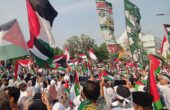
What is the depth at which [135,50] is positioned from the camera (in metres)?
15.0

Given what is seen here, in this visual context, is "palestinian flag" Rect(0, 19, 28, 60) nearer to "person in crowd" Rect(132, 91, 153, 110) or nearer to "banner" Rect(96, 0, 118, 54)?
"person in crowd" Rect(132, 91, 153, 110)

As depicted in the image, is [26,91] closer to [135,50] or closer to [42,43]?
[42,43]

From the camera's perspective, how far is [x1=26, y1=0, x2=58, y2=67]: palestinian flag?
770cm

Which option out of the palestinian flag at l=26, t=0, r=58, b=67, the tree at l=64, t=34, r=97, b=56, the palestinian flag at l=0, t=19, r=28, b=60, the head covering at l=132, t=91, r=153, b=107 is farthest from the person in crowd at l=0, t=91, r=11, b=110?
the tree at l=64, t=34, r=97, b=56

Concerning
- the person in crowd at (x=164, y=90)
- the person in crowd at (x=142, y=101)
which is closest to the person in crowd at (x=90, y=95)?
the person in crowd at (x=142, y=101)

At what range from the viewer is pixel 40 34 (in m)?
7.88

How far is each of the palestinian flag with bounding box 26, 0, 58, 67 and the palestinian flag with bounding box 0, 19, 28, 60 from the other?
23 centimetres

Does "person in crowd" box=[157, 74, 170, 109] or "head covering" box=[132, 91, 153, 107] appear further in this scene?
"person in crowd" box=[157, 74, 170, 109]

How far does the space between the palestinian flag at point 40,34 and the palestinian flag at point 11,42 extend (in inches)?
9.1

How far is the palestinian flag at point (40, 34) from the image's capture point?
770cm

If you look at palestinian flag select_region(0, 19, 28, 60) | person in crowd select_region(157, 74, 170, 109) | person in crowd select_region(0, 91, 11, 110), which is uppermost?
palestinian flag select_region(0, 19, 28, 60)

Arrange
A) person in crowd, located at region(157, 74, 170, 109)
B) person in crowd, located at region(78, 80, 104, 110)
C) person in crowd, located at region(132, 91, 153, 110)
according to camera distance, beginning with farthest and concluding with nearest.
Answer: person in crowd, located at region(157, 74, 170, 109) < person in crowd, located at region(78, 80, 104, 110) < person in crowd, located at region(132, 91, 153, 110)

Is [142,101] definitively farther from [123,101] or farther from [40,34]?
[40,34]

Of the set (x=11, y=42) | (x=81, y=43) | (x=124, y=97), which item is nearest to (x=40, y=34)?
(x=11, y=42)
